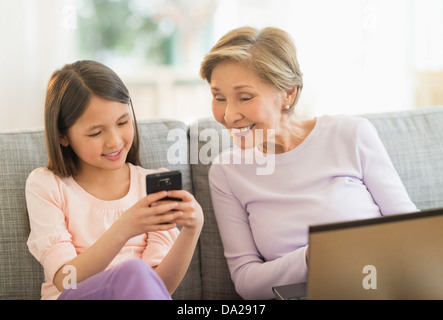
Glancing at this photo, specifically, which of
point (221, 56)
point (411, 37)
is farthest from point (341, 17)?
point (221, 56)

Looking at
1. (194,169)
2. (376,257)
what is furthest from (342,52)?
(376,257)

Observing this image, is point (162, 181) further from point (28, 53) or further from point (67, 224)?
point (28, 53)

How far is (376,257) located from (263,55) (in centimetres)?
67

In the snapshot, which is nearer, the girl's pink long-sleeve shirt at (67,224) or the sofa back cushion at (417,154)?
the girl's pink long-sleeve shirt at (67,224)

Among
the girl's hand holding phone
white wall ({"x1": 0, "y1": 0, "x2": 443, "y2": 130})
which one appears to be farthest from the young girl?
white wall ({"x1": 0, "y1": 0, "x2": 443, "y2": 130})

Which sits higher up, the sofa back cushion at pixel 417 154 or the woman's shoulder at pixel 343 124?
the woman's shoulder at pixel 343 124

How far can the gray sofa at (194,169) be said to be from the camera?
51.4 inches

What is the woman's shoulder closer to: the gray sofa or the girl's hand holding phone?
the gray sofa

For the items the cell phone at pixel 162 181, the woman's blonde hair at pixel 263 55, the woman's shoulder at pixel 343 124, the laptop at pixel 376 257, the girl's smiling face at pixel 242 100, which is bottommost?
the laptop at pixel 376 257

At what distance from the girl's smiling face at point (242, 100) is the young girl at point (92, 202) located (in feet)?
0.81

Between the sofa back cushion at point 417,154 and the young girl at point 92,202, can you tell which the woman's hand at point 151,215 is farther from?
the sofa back cushion at point 417,154

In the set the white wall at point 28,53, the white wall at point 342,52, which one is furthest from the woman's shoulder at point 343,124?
the white wall at point 342,52
